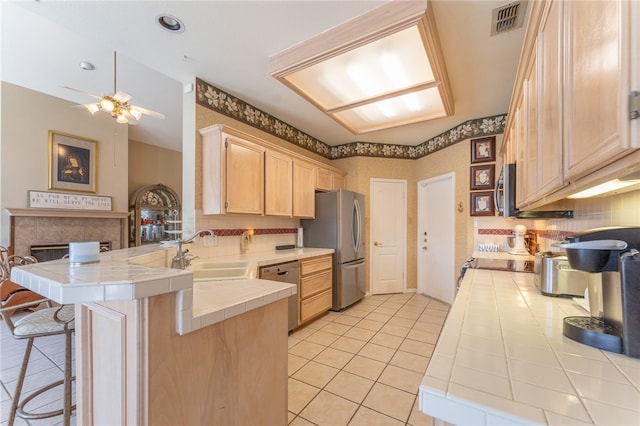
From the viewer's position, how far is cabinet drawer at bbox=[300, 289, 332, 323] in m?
3.19

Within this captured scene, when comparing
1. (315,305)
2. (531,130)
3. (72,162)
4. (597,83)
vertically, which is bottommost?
(315,305)

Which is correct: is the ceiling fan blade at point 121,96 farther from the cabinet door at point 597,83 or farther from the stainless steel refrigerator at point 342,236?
the cabinet door at point 597,83

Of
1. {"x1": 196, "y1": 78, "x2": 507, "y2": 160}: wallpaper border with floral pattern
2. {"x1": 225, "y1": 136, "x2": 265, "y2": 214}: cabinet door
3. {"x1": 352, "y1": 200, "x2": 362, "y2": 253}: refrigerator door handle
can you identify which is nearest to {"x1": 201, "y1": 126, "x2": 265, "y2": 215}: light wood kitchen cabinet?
{"x1": 225, "y1": 136, "x2": 265, "y2": 214}: cabinet door

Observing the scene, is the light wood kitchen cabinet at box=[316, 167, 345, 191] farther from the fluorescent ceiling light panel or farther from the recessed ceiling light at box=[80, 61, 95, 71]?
the recessed ceiling light at box=[80, 61, 95, 71]

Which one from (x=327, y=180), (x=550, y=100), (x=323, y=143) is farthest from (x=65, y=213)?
(x=550, y=100)

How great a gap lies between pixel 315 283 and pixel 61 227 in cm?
425

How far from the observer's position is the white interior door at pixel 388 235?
4.64 m

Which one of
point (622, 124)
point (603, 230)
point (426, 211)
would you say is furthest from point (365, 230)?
point (622, 124)

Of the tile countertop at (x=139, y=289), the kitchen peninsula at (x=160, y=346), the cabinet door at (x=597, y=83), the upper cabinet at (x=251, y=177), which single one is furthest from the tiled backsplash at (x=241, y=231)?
the cabinet door at (x=597, y=83)

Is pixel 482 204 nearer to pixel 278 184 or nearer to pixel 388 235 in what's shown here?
pixel 388 235

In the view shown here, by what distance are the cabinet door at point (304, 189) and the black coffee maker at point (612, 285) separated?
2.98 metres

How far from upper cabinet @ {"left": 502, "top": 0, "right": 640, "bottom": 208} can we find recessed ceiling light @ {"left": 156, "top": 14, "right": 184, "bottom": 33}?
2.21 meters

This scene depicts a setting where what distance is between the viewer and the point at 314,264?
3430mm

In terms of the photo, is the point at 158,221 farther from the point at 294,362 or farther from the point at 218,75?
the point at 294,362
